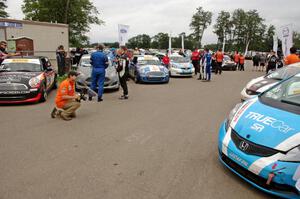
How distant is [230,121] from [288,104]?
0.78m

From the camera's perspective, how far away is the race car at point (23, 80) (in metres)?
8.02

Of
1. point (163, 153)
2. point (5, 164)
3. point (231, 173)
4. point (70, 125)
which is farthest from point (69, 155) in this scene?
point (231, 173)

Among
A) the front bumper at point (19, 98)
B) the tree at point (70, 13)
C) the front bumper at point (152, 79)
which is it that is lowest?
the front bumper at point (19, 98)

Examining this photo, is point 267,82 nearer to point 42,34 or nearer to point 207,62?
point 207,62

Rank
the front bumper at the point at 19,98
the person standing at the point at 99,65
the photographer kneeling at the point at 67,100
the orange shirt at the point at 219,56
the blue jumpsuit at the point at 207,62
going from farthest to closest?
1. the orange shirt at the point at 219,56
2. the blue jumpsuit at the point at 207,62
3. the person standing at the point at 99,65
4. the front bumper at the point at 19,98
5. the photographer kneeling at the point at 67,100

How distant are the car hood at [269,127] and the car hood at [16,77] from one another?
6.65 m

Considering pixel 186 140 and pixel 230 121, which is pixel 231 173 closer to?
pixel 230 121

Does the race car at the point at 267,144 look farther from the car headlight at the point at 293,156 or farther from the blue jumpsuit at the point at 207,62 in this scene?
the blue jumpsuit at the point at 207,62

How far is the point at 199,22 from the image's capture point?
84938mm

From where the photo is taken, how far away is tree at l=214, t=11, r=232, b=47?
91125 millimetres

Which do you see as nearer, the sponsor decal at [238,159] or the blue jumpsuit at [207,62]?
the sponsor decal at [238,159]

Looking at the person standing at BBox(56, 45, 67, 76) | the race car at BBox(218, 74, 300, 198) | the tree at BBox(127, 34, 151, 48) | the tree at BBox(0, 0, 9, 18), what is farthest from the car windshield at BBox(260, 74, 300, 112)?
the tree at BBox(127, 34, 151, 48)

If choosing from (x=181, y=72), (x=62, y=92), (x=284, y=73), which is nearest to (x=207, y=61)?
(x=181, y=72)

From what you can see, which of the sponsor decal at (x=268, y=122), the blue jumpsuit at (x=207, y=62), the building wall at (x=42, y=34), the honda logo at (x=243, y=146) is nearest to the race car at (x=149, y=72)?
the blue jumpsuit at (x=207, y=62)
